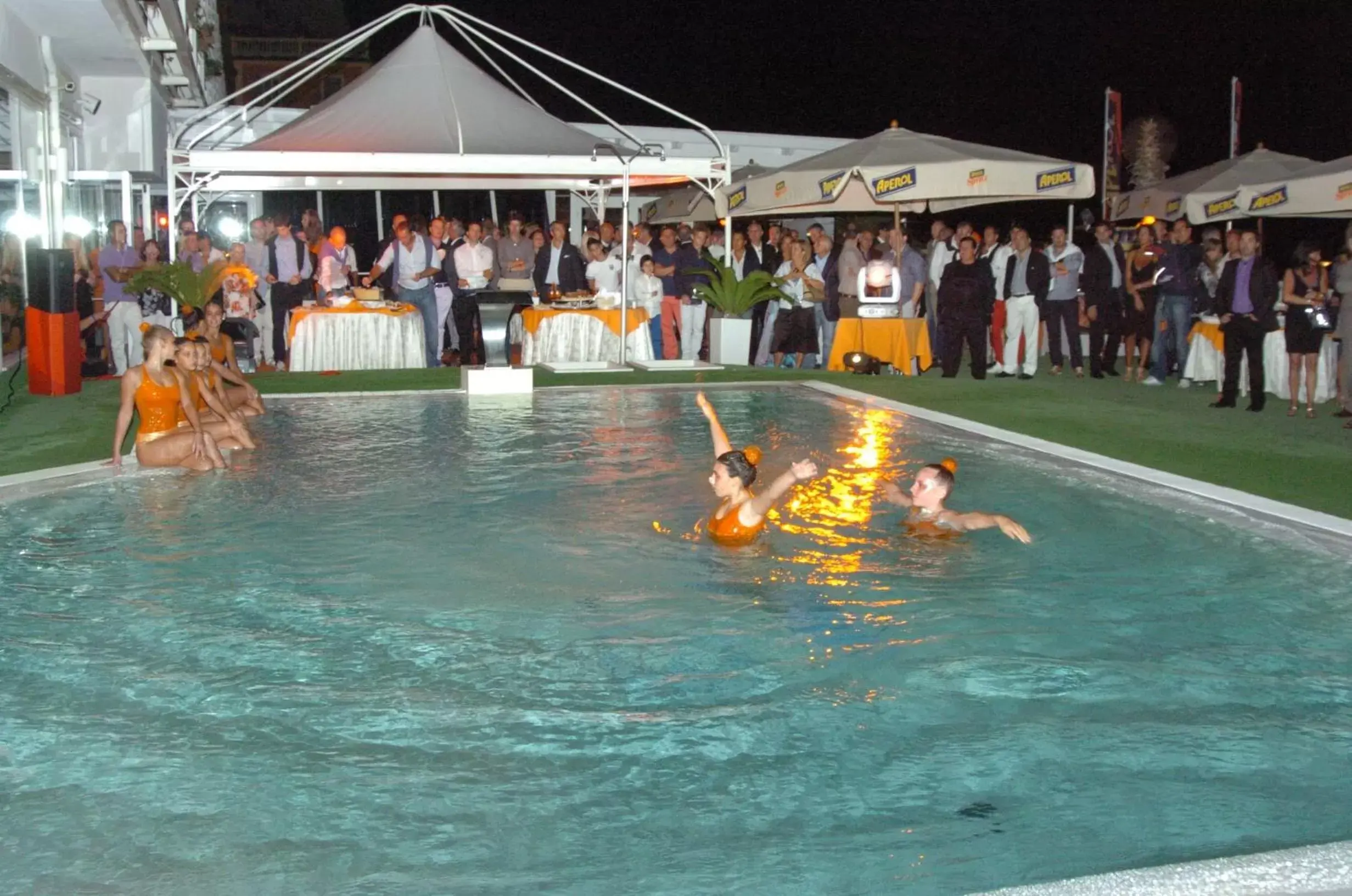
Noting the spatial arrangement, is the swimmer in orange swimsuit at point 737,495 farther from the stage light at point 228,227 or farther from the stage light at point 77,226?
the stage light at point 228,227

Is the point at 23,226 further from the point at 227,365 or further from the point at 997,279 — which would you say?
the point at 997,279

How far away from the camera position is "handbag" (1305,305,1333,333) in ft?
42.9

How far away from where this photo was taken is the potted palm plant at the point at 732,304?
17812mm

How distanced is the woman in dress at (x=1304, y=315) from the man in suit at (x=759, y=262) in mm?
7235

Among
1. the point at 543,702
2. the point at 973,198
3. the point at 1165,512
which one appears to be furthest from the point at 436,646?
the point at 973,198

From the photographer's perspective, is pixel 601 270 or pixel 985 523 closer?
pixel 985 523

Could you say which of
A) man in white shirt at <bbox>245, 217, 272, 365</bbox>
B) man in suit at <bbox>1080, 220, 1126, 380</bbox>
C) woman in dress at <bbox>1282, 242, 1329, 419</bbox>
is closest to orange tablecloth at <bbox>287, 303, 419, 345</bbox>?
man in white shirt at <bbox>245, 217, 272, 365</bbox>

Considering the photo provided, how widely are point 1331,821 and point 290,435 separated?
9184 mm

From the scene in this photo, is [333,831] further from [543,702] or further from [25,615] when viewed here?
[25,615]

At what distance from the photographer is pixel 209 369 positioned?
1098 centimetres

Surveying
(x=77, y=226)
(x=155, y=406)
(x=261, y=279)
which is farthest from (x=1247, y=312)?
(x=77, y=226)

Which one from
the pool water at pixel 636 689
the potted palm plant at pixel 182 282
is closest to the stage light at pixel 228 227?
the potted palm plant at pixel 182 282

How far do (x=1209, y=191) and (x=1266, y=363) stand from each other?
4.55 m

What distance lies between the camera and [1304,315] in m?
13.2
